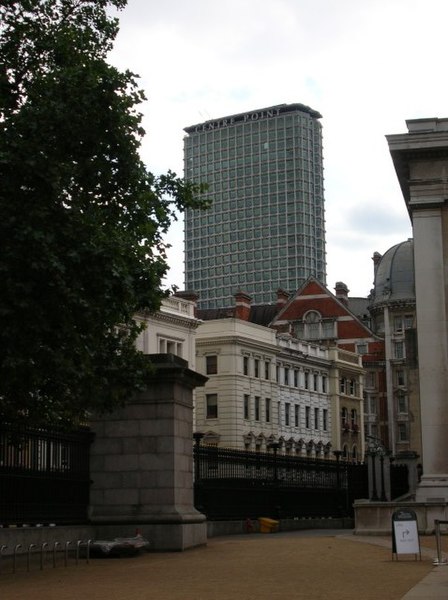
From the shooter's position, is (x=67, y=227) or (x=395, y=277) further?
(x=395, y=277)

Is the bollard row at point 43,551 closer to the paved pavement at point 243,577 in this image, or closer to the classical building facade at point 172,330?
the paved pavement at point 243,577

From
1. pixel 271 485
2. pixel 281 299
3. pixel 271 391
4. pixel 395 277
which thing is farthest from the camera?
pixel 281 299

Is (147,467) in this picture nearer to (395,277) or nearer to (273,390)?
(273,390)

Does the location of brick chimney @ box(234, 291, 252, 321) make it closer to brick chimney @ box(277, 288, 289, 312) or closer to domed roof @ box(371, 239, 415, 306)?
brick chimney @ box(277, 288, 289, 312)

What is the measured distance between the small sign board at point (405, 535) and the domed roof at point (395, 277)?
9036 centimetres

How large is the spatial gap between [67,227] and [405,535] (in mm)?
7694

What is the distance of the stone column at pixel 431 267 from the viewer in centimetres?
3234

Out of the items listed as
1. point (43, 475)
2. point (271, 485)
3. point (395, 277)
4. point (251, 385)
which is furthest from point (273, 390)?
point (43, 475)

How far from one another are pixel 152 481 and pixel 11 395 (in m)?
4.04

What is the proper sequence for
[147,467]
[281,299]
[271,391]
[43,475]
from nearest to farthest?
[43,475], [147,467], [271,391], [281,299]

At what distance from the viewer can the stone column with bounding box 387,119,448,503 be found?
32.3m

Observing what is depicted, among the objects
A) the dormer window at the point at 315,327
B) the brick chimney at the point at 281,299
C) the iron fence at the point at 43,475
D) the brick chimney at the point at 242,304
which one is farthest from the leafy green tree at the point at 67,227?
the brick chimney at the point at 281,299

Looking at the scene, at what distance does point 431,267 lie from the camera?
33.1 meters

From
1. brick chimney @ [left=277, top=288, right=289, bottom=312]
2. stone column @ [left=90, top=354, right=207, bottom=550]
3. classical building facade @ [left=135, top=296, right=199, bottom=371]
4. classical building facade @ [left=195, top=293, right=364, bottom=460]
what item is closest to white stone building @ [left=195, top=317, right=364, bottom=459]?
classical building facade @ [left=195, top=293, right=364, bottom=460]
